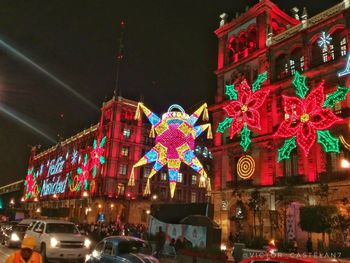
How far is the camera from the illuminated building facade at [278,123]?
2659 centimetres

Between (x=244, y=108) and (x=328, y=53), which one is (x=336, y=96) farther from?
(x=244, y=108)

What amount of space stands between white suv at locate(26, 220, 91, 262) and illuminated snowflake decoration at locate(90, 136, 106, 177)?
4491 centimetres

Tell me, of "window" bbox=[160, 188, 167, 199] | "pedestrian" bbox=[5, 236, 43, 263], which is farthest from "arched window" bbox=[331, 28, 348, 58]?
"window" bbox=[160, 188, 167, 199]

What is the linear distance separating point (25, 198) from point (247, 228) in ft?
316

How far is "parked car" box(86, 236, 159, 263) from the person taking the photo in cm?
1080

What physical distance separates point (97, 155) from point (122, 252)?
53.8 m

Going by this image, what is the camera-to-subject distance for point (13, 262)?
21.5 ft

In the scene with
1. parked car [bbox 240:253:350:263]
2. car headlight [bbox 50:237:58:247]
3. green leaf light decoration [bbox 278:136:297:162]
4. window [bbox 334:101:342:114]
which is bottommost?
car headlight [bbox 50:237:58:247]

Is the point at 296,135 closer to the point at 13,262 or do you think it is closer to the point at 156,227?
the point at 156,227

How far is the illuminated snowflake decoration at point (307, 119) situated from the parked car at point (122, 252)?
1860 cm

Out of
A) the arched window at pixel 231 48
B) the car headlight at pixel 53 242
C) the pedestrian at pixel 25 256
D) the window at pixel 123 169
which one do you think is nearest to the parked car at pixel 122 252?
the car headlight at pixel 53 242

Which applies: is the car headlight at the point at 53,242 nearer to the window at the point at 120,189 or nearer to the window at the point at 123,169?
the window at the point at 120,189

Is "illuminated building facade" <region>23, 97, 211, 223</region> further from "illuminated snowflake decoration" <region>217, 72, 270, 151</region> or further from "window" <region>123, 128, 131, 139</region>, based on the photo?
"illuminated snowflake decoration" <region>217, 72, 270, 151</region>

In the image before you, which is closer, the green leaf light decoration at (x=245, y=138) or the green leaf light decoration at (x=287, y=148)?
the green leaf light decoration at (x=287, y=148)
